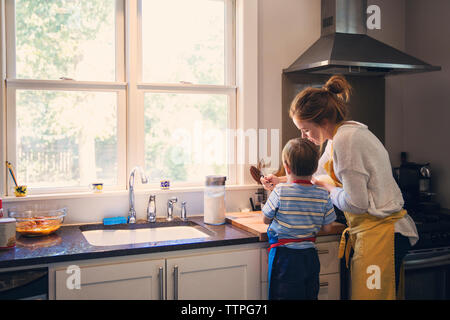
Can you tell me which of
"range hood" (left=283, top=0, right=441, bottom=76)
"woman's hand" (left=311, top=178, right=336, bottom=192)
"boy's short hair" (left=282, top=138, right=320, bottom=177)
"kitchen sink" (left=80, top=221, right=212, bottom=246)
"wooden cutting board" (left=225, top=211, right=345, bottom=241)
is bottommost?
"kitchen sink" (left=80, top=221, right=212, bottom=246)

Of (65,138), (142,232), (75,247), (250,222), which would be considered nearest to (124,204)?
(142,232)

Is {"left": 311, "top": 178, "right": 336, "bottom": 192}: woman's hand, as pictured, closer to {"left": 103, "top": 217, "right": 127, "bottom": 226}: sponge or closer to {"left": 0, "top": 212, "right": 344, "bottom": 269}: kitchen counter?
{"left": 0, "top": 212, "right": 344, "bottom": 269}: kitchen counter

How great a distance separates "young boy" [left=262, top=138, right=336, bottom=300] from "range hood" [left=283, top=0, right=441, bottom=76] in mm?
739

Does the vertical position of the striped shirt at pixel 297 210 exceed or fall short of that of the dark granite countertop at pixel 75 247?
it exceeds it

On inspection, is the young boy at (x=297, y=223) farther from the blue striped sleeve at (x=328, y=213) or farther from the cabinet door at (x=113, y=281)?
the cabinet door at (x=113, y=281)

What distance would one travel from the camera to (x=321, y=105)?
6.51 feet

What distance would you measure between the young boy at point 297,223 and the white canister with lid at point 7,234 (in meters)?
1.12

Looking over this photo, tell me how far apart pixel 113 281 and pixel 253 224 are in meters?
0.80

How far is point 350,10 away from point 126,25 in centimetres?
145

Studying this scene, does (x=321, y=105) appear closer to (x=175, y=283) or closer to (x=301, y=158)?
(x=301, y=158)

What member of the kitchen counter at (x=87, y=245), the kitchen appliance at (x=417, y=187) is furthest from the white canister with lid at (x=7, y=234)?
the kitchen appliance at (x=417, y=187)

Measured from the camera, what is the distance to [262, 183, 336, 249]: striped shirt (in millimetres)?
1957

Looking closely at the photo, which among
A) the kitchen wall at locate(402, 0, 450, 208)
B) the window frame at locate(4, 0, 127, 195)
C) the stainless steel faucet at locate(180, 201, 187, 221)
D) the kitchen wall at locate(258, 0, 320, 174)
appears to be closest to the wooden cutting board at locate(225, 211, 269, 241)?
the stainless steel faucet at locate(180, 201, 187, 221)

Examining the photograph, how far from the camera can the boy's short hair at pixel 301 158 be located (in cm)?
197
